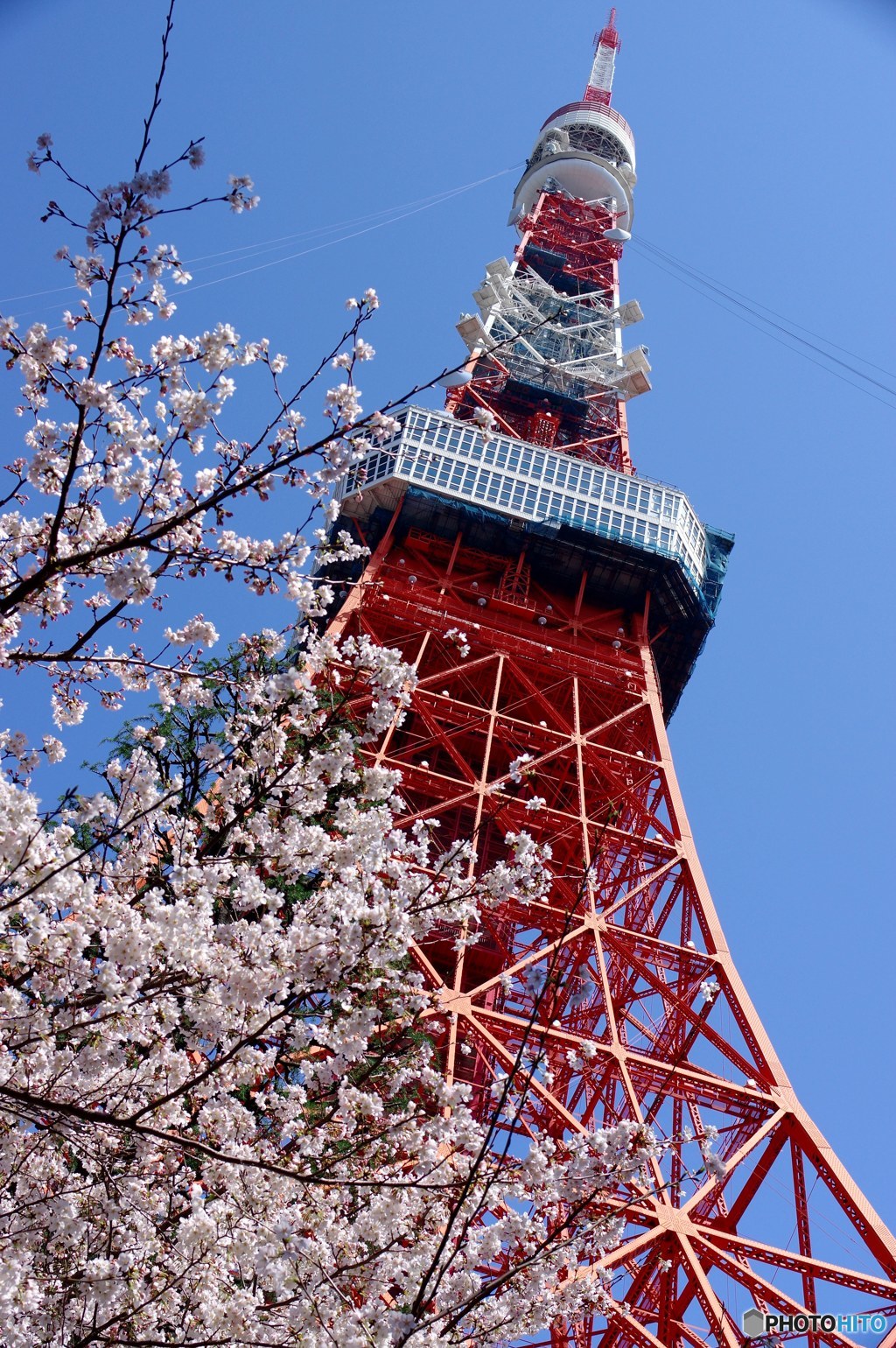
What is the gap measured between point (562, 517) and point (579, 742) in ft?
23.8

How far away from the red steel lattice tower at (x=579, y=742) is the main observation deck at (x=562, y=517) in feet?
0.16

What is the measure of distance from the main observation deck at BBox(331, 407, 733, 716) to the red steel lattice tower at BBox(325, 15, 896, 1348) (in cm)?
5

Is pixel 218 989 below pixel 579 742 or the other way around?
below

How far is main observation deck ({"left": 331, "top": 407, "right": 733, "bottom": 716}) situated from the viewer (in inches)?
1029

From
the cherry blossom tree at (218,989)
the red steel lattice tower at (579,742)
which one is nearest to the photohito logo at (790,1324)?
the red steel lattice tower at (579,742)

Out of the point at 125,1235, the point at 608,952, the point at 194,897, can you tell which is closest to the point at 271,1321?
the point at 125,1235

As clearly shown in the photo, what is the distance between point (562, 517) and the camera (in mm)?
26469

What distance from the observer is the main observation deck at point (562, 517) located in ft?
85.8

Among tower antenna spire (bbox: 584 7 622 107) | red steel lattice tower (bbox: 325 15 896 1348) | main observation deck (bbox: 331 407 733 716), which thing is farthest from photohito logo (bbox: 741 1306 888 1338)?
tower antenna spire (bbox: 584 7 622 107)

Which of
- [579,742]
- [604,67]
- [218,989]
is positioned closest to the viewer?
[218,989]

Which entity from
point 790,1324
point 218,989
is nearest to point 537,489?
point 790,1324

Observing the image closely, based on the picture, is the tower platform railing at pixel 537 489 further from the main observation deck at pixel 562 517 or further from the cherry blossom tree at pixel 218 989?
the cherry blossom tree at pixel 218 989

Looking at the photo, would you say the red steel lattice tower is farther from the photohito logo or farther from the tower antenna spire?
the tower antenna spire

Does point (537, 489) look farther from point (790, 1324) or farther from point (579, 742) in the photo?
point (790, 1324)
